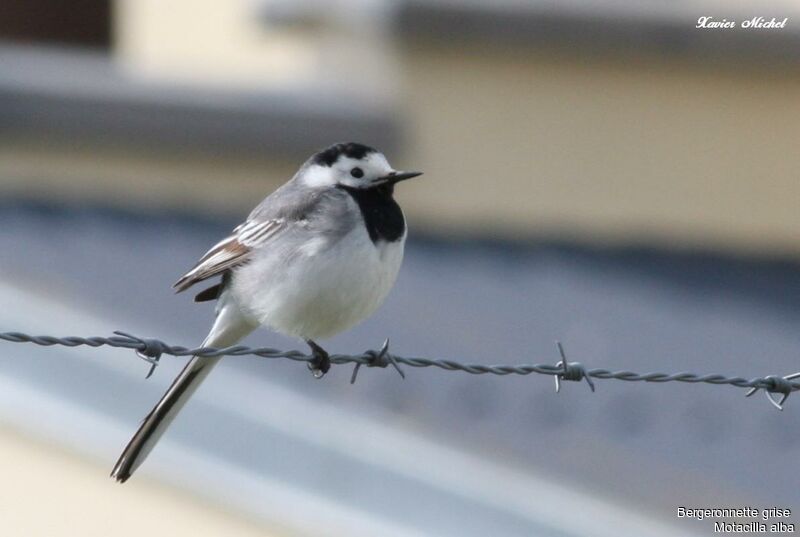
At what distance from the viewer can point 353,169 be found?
663 cm

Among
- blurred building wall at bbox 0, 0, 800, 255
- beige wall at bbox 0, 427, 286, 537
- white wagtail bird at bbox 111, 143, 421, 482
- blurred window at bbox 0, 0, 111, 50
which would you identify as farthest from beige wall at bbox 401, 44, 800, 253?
white wagtail bird at bbox 111, 143, 421, 482

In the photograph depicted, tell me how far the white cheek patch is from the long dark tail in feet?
1.84

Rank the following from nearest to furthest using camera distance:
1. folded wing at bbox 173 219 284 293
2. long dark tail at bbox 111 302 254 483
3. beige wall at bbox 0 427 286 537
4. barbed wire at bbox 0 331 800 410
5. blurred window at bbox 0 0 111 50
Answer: barbed wire at bbox 0 331 800 410 → long dark tail at bbox 111 302 254 483 → folded wing at bbox 173 219 284 293 → beige wall at bbox 0 427 286 537 → blurred window at bbox 0 0 111 50

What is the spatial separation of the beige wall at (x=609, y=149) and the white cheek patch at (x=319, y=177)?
5513mm

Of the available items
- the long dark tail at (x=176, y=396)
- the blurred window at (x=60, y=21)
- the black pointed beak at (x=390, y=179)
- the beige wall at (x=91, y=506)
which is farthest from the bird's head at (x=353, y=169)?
the blurred window at (x=60, y=21)

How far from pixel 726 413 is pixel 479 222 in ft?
9.13

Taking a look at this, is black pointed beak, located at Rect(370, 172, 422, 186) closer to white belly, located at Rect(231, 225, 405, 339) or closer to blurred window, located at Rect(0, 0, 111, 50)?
white belly, located at Rect(231, 225, 405, 339)

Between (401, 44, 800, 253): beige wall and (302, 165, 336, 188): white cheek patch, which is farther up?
(401, 44, 800, 253): beige wall

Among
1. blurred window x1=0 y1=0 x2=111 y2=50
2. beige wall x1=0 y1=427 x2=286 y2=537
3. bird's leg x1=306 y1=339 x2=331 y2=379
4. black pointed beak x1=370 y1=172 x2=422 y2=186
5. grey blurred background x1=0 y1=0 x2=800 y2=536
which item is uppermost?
blurred window x1=0 y1=0 x2=111 y2=50

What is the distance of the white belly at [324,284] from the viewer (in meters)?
6.16

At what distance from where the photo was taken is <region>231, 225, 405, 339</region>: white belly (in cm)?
616

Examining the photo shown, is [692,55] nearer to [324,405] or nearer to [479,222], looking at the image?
[479,222]

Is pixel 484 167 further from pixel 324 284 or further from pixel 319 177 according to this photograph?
pixel 324 284

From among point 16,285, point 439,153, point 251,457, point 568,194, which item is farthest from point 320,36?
point 251,457
